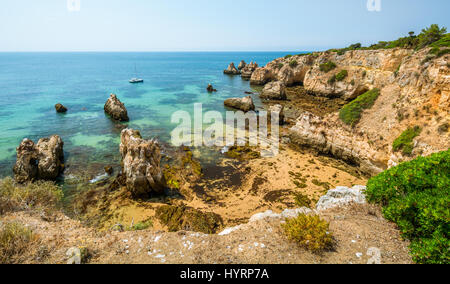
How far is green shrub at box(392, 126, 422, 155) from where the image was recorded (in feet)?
51.1

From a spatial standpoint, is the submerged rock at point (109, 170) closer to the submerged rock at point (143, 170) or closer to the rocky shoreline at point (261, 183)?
the rocky shoreline at point (261, 183)

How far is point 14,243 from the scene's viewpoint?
562 cm

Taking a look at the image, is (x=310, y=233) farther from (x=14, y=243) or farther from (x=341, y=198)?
(x=14, y=243)

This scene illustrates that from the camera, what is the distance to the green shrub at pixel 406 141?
15585 mm

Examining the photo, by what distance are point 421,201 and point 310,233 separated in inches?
144

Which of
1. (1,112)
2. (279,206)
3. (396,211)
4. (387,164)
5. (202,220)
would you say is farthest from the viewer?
(1,112)

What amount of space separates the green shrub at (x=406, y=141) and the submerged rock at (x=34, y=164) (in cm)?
2995

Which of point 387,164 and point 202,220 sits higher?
point 387,164

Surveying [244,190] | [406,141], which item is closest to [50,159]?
[244,190]

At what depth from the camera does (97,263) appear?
223 inches

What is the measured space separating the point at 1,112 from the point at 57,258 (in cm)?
4574

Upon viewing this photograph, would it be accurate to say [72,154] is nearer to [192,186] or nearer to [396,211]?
[192,186]

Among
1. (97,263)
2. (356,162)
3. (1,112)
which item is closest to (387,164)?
Answer: (356,162)

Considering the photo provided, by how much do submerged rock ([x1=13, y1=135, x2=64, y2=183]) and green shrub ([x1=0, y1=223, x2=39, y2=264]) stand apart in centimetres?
1458
